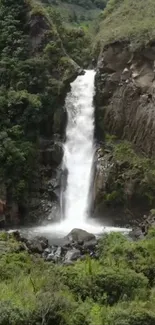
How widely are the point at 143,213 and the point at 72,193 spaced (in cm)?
566

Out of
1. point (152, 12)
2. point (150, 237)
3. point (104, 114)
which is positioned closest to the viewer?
point (150, 237)

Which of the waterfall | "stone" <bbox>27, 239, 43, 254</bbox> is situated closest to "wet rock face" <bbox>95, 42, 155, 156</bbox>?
the waterfall

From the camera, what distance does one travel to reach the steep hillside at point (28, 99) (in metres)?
37.9

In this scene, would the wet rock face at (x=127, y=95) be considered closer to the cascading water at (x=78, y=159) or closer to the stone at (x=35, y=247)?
the cascading water at (x=78, y=159)

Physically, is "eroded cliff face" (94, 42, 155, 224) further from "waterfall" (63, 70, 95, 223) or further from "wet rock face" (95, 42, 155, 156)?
"waterfall" (63, 70, 95, 223)

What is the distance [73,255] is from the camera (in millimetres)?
28719

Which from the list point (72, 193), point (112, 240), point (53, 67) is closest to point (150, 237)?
point (112, 240)

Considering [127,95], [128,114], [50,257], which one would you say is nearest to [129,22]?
[127,95]

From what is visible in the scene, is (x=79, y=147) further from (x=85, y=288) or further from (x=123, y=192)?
(x=85, y=288)

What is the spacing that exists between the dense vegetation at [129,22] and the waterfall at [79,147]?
4387mm

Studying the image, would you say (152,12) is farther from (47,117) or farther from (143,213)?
(143,213)

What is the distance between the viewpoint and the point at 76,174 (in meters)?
41.0

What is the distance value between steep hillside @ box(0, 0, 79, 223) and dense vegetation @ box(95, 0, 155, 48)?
16.1ft

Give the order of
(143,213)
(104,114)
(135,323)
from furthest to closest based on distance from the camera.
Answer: (104,114), (143,213), (135,323)
